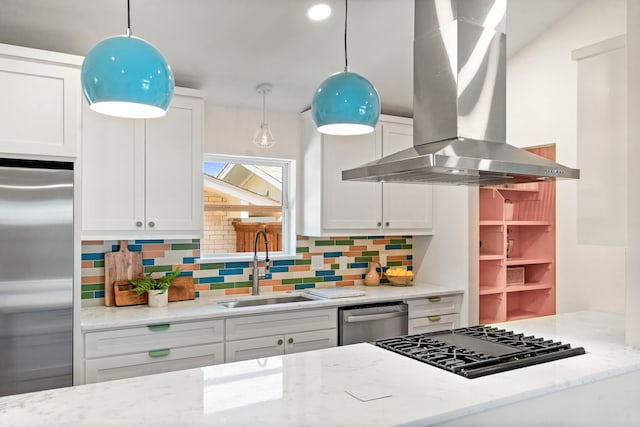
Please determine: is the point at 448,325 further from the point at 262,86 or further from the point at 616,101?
the point at 262,86

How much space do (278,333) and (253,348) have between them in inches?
7.5

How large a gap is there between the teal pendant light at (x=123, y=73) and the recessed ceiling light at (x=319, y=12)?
1686 millimetres

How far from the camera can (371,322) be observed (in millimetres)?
3582

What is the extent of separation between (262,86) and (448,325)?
235 centimetres

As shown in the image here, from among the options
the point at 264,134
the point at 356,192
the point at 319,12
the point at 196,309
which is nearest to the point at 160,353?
the point at 196,309

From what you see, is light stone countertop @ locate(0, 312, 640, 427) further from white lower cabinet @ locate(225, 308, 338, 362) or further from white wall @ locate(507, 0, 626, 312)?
white wall @ locate(507, 0, 626, 312)

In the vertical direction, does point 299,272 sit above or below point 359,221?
below

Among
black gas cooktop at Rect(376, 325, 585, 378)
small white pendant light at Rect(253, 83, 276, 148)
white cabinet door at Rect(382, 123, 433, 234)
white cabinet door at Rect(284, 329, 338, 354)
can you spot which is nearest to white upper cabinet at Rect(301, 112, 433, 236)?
white cabinet door at Rect(382, 123, 433, 234)

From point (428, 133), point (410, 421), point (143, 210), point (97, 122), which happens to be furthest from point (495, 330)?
point (97, 122)

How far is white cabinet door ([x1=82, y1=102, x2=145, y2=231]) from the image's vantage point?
9.71ft

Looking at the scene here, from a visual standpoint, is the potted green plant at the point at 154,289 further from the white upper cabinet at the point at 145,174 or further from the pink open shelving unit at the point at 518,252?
the pink open shelving unit at the point at 518,252

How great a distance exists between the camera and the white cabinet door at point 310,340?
10.8 feet

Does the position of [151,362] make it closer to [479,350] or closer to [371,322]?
[371,322]

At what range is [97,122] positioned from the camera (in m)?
2.99
